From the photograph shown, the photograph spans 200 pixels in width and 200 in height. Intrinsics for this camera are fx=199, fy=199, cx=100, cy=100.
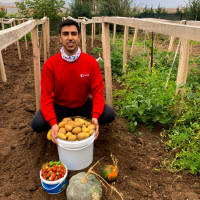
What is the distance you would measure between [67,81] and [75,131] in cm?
65

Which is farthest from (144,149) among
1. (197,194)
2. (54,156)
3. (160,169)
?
(54,156)

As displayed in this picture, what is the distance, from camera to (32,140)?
8.70 ft

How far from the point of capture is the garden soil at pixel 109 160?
1939 millimetres

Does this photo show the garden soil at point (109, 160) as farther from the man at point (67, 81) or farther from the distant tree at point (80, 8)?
the distant tree at point (80, 8)

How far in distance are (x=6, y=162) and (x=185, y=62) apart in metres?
2.50

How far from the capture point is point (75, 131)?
2.01 metres

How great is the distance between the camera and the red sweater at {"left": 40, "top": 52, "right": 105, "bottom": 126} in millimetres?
2275

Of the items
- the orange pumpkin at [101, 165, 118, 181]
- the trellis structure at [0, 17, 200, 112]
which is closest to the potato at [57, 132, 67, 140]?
the orange pumpkin at [101, 165, 118, 181]

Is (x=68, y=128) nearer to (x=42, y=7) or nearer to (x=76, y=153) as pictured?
(x=76, y=153)

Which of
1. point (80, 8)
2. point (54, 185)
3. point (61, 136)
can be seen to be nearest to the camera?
point (54, 185)

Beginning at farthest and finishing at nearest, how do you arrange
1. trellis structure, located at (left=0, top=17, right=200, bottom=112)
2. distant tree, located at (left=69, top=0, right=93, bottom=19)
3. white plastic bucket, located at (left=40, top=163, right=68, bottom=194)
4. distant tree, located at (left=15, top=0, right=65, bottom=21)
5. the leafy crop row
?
distant tree, located at (left=69, top=0, right=93, bottom=19) < distant tree, located at (left=15, top=0, right=65, bottom=21) < the leafy crop row < white plastic bucket, located at (left=40, top=163, right=68, bottom=194) < trellis structure, located at (left=0, top=17, right=200, bottom=112)

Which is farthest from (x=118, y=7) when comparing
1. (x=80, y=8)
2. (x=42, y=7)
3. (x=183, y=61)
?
(x=183, y=61)

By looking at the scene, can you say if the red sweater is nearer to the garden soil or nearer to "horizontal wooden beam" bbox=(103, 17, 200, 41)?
the garden soil

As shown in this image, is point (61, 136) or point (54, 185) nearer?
point (54, 185)
